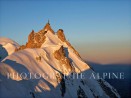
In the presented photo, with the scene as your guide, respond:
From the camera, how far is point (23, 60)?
100500 millimetres

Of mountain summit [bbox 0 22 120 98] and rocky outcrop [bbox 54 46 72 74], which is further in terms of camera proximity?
rocky outcrop [bbox 54 46 72 74]

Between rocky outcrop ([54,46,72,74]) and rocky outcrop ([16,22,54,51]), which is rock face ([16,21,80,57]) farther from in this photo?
rocky outcrop ([54,46,72,74])

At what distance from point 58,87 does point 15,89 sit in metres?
20.2

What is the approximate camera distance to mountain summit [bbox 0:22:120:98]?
83312 mm

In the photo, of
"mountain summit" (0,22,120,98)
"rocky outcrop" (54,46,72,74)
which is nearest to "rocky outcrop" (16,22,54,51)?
"mountain summit" (0,22,120,98)

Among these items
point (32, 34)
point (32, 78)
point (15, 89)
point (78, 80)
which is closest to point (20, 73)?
point (32, 78)

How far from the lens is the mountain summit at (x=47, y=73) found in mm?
83312

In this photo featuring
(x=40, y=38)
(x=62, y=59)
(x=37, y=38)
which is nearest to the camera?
(x=62, y=59)

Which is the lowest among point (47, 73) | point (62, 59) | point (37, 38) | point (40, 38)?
point (47, 73)

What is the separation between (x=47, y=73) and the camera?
330 ft

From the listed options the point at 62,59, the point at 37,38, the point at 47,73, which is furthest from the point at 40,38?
the point at 47,73

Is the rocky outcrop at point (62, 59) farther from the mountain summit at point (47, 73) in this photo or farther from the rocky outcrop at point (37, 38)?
the rocky outcrop at point (37, 38)

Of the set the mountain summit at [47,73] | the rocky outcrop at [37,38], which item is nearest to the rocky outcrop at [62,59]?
the mountain summit at [47,73]

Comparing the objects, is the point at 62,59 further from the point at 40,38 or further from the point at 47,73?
the point at 40,38
